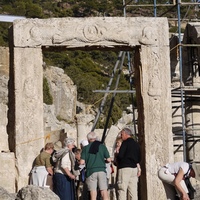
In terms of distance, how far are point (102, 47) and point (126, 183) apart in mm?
3297

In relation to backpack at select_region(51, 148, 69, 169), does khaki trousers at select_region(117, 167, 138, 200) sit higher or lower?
lower

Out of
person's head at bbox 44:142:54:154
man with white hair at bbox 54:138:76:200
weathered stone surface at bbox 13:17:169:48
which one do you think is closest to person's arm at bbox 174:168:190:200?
man with white hair at bbox 54:138:76:200

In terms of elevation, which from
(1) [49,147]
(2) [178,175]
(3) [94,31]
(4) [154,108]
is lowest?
(2) [178,175]

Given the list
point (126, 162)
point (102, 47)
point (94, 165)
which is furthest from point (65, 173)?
point (102, 47)

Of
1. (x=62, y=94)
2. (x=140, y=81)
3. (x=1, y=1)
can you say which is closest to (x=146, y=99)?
(x=140, y=81)

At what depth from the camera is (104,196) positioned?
13.0 meters

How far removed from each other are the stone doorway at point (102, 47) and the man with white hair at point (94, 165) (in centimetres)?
202

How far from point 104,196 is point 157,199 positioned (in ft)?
6.54

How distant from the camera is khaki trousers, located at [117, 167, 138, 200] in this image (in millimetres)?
13070

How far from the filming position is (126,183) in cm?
1312

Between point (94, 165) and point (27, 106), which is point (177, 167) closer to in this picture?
point (94, 165)

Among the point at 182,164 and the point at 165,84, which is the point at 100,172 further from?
the point at 165,84

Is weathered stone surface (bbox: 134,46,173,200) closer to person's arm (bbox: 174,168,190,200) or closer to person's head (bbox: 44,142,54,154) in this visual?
person's head (bbox: 44,142,54,154)

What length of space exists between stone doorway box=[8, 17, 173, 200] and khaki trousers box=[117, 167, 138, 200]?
1.45 m
